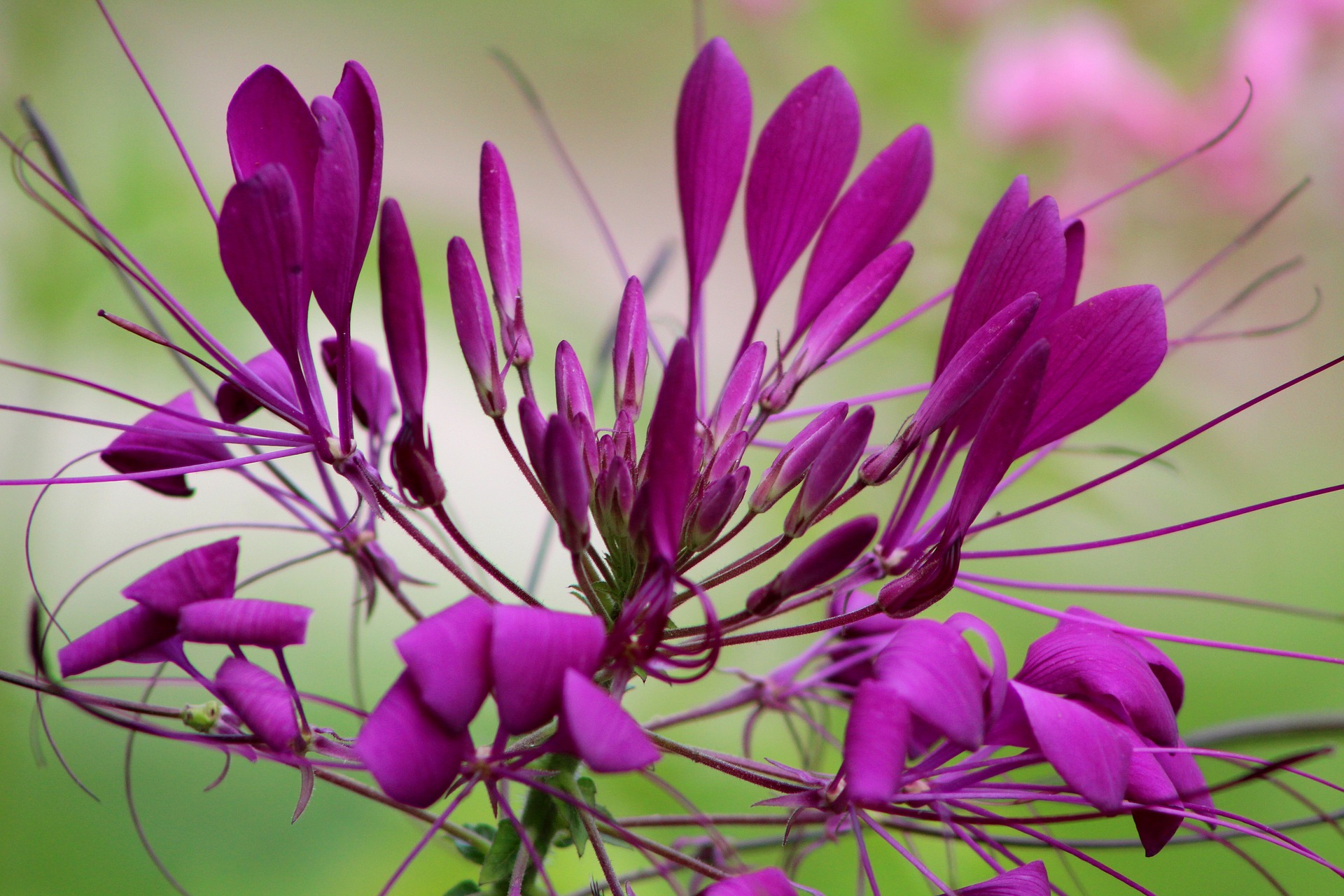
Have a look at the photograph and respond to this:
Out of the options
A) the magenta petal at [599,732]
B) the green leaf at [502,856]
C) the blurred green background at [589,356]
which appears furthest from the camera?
the blurred green background at [589,356]

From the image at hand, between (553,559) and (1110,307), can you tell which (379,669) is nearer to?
(553,559)

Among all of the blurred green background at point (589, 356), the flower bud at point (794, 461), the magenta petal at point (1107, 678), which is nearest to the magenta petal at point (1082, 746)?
the magenta petal at point (1107, 678)

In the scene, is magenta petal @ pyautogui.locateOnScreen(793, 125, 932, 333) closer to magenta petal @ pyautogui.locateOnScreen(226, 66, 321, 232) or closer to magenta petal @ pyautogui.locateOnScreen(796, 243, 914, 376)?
magenta petal @ pyautogui.locateOnScreen(796, 243, 914, 376)

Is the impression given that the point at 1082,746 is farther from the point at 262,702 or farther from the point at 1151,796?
the point at 262,702

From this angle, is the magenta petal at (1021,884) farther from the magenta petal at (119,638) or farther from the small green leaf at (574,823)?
the magenta petal at (119,638)

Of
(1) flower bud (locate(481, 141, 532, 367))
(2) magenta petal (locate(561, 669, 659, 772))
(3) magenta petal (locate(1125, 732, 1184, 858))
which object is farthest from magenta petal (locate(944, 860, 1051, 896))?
(1) flower bud (locate(481, 141, 532, 367))

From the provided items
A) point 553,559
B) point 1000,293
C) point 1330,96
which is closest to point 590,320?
point 553,559

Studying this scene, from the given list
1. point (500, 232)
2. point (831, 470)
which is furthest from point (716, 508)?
point (500, 232)
